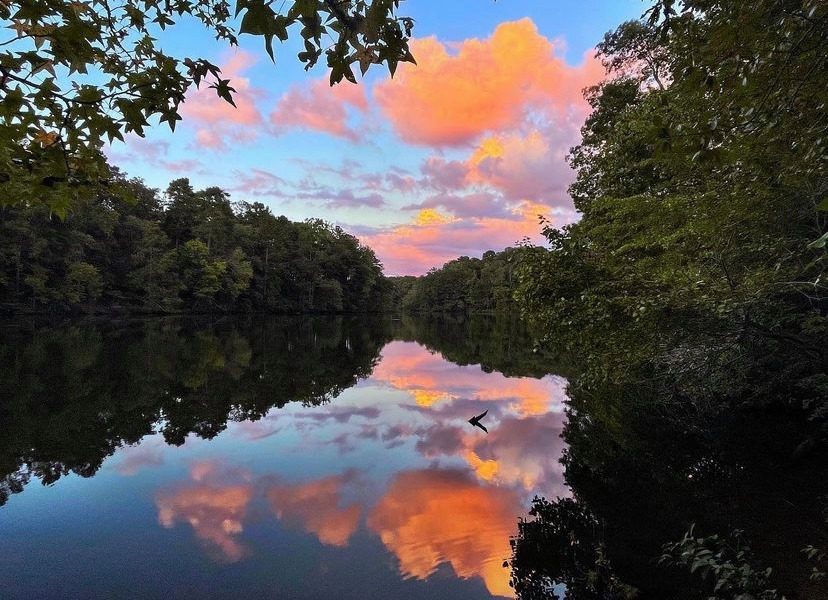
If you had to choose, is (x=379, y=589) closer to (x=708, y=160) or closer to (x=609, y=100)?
(x=708, y=160)

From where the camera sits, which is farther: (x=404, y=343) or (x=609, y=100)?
(x=404, y=343)

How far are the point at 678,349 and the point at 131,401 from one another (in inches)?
661

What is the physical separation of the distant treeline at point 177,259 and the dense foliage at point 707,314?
22.5 m

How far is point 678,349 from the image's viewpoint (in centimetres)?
984

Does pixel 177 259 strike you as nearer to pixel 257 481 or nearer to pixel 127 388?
pixel 127 388

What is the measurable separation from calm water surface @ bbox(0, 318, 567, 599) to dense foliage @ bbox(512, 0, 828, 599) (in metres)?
1.52

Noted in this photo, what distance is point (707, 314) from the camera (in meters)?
7.37

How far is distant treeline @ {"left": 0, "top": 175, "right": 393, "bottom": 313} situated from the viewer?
48.2 meters

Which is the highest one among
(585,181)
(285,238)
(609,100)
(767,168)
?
(285,238)

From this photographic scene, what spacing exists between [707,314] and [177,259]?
6849 cm

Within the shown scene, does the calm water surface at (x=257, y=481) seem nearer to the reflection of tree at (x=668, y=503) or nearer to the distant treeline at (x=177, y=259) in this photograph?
the reflection of tree at (x=668, y=503)

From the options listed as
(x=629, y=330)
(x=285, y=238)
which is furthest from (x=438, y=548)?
(x=285, y=238)

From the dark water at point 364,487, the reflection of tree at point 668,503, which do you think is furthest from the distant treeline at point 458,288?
the reflection of tree at point 668,503

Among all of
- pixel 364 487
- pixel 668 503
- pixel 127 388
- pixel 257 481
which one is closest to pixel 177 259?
pixel 127 388
